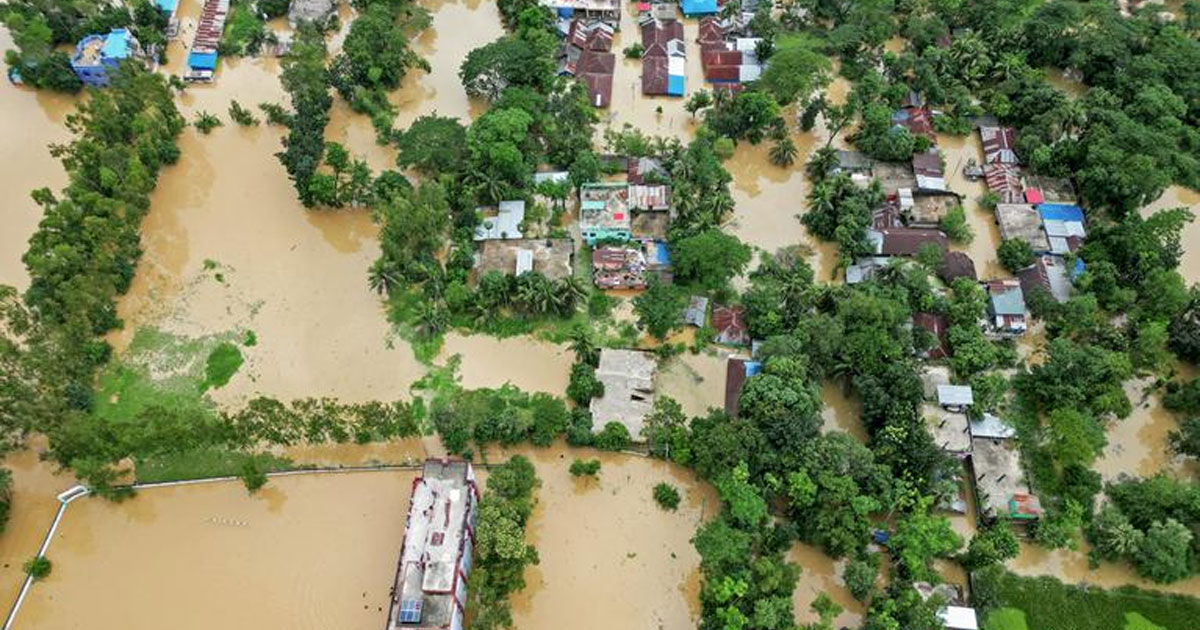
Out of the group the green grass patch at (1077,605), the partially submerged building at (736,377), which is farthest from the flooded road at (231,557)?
the green grass patch at (1077,605)

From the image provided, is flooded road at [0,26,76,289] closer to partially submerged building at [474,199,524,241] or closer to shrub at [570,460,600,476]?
partially submerged building at [474,199,524,241]

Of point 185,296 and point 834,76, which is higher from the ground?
point 834,76

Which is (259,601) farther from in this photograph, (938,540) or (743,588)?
(938,540)

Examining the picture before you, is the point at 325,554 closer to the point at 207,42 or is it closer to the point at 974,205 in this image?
the point at 207,42

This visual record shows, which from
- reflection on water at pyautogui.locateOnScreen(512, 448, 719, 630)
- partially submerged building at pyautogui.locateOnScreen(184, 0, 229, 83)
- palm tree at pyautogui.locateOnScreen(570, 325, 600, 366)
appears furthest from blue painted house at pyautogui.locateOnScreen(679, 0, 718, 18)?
reflection on water at pyautogui.locateOnScreen(512, 448, 719, 630)

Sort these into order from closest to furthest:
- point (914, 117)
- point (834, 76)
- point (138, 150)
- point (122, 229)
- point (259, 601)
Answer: point (259, 601)
point (122, 229)
point (138, 150)
point (914, 117)
point (834, 76)

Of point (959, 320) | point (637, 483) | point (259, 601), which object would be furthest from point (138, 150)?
point (959, 320)

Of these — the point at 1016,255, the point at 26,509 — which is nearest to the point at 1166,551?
the point at 1016,255
